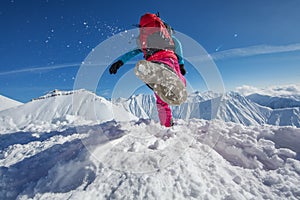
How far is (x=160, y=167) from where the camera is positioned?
2.34 m

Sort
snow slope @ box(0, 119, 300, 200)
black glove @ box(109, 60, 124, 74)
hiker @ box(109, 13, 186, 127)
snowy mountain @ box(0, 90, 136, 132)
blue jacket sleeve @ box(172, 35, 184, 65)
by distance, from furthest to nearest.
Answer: snowy mountain @ box(0, 90, 136, 132) < blue jacket sleeve @ box(172, 35, 184, 65) < black glove @ box(109, 60, 124, 74) < hiker @ box(109, 13, 186, 127) < snow slope @ box(0, 119, 300, 200)

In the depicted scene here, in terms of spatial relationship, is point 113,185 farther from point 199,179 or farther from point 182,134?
Result: point 182,134

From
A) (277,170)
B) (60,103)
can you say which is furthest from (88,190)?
(60,103)

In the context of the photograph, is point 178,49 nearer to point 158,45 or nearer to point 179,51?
point 179,51

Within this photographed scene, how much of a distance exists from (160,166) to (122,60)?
8.46 feet

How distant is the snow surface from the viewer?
6.67 feet

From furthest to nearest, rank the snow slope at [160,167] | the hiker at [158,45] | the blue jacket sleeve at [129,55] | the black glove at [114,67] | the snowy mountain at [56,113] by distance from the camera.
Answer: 1. the snowy mountain at [56,113]
2. the blue jacket sleeve at [129,55]
3. the black glove at [114,67]
4. the hiker at [158,45]
5. the snow slope at [160,167]

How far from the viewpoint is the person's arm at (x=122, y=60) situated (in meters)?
4.02

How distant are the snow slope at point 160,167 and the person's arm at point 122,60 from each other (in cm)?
142

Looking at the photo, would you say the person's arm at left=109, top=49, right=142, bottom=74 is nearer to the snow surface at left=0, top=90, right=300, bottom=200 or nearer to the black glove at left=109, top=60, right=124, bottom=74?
the black glove at left=109, top=60, right=124, bottom=74

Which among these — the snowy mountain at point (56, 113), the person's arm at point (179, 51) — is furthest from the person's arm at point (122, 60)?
the snowy mountain at point (56, 113)

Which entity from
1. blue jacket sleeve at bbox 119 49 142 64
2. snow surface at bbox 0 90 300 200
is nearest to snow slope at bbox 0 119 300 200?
snow surface at bbox 0 90 300 200

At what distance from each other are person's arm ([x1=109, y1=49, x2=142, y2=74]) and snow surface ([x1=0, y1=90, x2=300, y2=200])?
1367 millimetres

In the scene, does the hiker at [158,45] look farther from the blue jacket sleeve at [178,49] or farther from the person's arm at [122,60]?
the blue jacket sleeve at [178,49]
